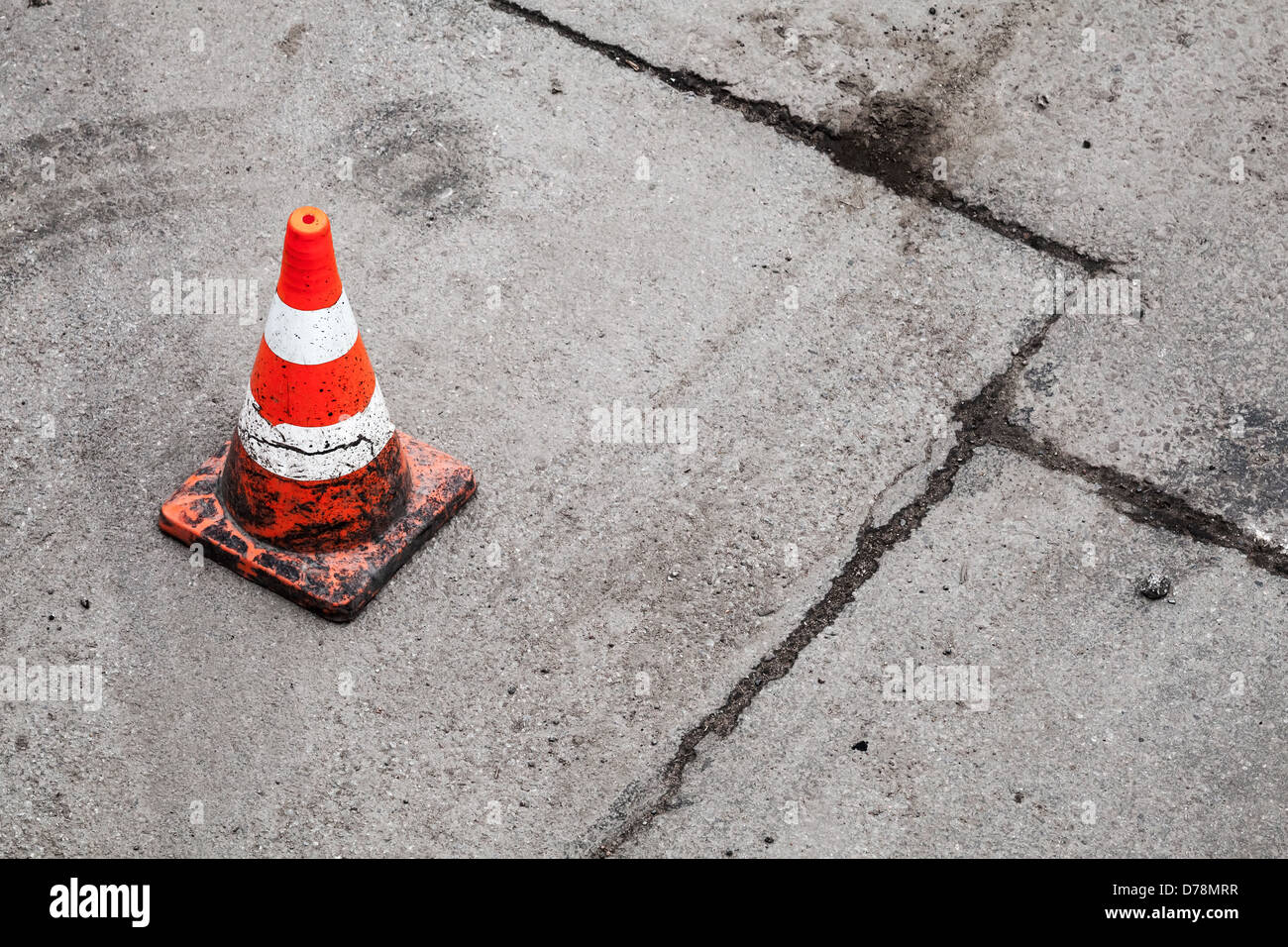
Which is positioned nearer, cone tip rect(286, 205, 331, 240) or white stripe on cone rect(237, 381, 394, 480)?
cone tip rect(286, 205, 331, 240)

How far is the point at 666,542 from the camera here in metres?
3.23

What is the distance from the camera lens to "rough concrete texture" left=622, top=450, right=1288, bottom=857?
2.77 metres

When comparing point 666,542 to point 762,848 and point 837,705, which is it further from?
point 762,848

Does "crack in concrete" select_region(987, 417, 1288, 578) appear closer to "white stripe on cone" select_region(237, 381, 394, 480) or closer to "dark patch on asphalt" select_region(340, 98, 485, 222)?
"white stripe on cone" select_region(237, 381, 394, 480)

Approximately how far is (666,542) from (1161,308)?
5.71 ft

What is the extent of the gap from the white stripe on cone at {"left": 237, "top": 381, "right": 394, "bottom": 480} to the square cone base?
142 millimetres

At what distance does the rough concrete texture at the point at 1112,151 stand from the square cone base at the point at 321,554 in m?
1.66

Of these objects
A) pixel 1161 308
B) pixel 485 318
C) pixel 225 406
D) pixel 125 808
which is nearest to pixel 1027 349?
pixel 1161 308

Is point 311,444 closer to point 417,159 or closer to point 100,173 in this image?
point 417,159

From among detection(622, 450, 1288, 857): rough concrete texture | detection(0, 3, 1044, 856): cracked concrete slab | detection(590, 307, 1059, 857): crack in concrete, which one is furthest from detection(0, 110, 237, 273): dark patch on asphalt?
detection(622, 450, 1288, 857): rough concrete texture

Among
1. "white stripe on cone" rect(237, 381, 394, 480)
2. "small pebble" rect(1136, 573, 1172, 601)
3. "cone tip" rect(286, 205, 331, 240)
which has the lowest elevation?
"small pebble" rect(1136, 573, 1172, 601)

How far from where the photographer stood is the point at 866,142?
4.17 meters

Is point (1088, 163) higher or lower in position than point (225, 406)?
higher

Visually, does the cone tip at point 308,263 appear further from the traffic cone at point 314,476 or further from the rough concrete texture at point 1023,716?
the rough concrete texture at point 1023,716
